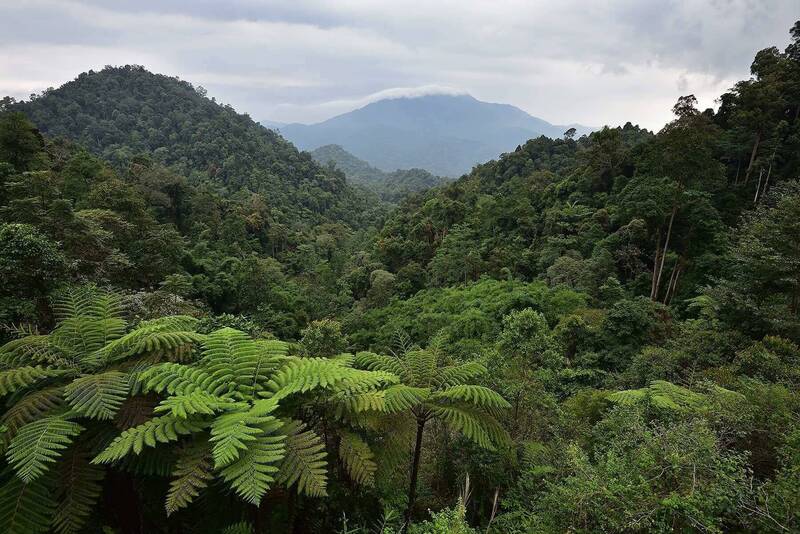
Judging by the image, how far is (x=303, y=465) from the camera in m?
2.52

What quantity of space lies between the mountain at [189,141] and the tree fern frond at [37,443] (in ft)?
164

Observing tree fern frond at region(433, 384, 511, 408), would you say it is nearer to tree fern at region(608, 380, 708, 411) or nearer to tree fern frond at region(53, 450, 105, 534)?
tree fern frond at region(53, 450, 105, 534)

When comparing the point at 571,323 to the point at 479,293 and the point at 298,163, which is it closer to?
the point at 479,293

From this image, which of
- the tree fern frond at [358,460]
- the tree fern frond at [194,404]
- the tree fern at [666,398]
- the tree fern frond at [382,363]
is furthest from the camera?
the tree fern at [666,398]

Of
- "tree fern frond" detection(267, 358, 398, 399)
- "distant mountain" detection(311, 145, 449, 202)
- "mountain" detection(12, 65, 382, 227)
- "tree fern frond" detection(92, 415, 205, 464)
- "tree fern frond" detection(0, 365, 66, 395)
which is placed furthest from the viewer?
"distant mountain" detection(311, 145, 449, 202)

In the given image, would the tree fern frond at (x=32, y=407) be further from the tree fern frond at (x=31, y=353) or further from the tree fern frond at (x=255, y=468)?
the tree fern frond at (x=255, y=468)

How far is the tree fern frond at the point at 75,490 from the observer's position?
2.52 meters

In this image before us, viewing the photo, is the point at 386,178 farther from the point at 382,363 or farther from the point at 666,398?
the point at 382,363

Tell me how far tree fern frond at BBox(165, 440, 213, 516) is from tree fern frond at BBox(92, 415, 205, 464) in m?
0.14

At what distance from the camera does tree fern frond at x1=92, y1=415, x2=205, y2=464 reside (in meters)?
2.36

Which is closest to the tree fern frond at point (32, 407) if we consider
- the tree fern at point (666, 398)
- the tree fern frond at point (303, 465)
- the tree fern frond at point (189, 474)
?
the tree fern frond at point (189, 474)

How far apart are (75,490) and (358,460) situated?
1.82 metres

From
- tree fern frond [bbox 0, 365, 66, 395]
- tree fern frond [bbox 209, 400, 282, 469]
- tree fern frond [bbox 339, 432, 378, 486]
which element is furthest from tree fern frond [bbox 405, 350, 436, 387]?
tree fern frond [bbox 0, 365, 66, 395]

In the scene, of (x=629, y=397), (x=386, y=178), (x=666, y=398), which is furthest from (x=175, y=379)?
(x=386, y=178)
